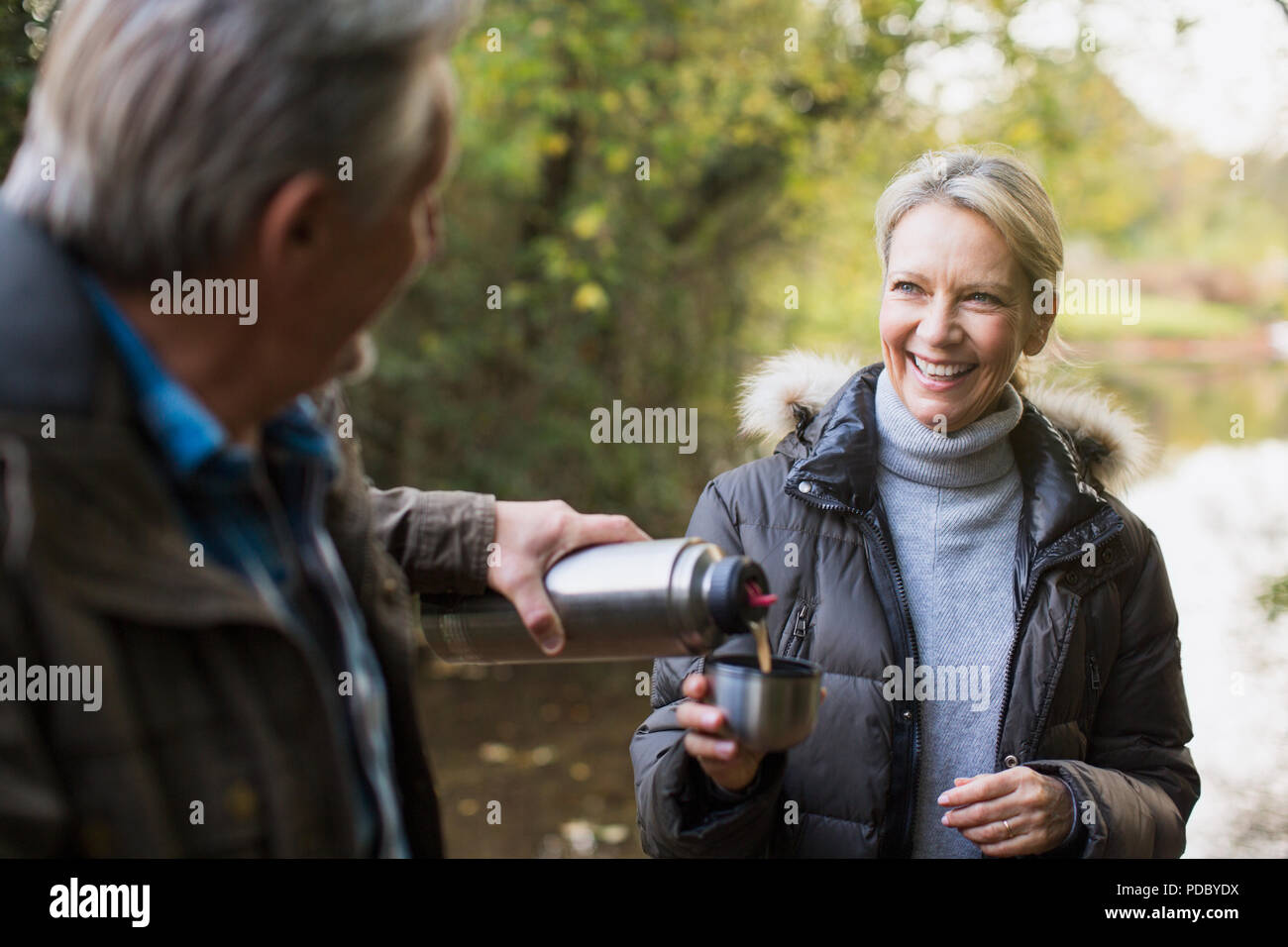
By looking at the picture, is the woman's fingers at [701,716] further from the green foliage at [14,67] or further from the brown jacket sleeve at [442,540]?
the green foliage at [14,67]

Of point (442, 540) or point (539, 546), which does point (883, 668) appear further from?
point (442, 540)

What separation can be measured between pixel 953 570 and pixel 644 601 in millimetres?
874

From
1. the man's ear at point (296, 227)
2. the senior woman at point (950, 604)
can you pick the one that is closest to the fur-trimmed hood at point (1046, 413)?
the senior woman at point (950, 604)

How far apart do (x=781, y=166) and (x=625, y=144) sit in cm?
153

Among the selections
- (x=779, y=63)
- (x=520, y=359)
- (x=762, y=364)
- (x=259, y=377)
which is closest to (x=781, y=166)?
(x=779, y=63)

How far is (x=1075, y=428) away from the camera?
2607mm

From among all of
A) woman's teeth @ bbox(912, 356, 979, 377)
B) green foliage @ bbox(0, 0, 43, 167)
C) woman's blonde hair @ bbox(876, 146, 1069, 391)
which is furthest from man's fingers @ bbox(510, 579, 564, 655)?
green foliage @ bbox(0, 0, 43, 167)

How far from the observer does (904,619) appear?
7.25 feet

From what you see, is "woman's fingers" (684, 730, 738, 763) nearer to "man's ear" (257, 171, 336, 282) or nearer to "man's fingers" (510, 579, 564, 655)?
"man's fingers" (510, 579, 564, 655)

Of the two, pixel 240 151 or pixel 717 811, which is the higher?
pixel 240 151

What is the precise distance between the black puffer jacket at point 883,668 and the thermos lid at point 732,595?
383 mm

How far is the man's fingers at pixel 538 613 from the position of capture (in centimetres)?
178

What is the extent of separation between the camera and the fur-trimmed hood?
8.39 ft

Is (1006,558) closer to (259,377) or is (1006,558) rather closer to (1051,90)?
(259,377)
